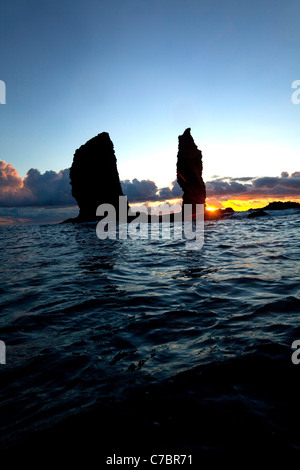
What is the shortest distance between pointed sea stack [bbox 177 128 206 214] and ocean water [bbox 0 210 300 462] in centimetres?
6235

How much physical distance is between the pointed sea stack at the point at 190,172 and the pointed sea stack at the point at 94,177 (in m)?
23.1

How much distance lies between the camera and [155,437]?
5.84 feet

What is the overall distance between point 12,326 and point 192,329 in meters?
2.80

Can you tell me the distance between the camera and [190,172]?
66312mm

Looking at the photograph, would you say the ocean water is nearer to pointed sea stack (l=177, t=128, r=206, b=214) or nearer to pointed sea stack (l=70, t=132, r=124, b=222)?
pointed sea stack (l=177, t=128, r=206, b=214)

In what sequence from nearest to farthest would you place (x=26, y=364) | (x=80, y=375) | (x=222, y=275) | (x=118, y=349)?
(x=80, y=375) < (x=26, y=364) < (x=118, y=349) < (x=222, y=275)

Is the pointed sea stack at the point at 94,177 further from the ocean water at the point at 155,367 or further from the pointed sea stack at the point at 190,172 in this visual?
the ocean water at the point at 155,367

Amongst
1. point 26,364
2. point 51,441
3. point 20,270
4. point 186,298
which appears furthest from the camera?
point 20,270

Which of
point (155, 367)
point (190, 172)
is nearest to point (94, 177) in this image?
point (190, 172)

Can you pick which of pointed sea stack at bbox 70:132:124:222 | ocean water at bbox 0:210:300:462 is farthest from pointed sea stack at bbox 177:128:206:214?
ocean water at bbox 0:210:300:462

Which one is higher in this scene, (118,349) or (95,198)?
(95,198)

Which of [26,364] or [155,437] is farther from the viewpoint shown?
[26,364]
